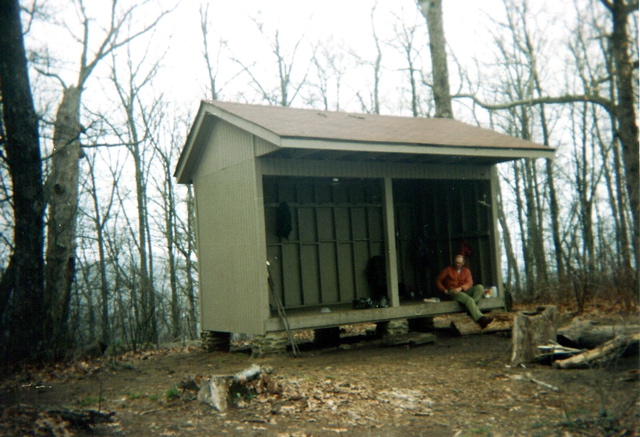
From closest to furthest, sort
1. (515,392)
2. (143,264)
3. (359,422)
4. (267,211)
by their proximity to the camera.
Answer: (359,422) → (515,392) → (267,211) → (143,264)

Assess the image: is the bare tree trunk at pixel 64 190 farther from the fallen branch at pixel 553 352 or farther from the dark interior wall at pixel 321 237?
the fallen branch at pixel 553 352

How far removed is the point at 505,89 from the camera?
91.4 ft

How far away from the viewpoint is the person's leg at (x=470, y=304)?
11.8 m

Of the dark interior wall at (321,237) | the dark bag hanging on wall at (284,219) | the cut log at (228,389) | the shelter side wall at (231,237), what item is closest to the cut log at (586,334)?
the cut log at (228,389)

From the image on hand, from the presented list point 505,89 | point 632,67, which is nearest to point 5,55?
point 632,67

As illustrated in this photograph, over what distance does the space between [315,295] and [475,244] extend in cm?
356

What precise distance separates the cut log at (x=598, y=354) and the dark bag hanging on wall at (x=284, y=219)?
226 inches

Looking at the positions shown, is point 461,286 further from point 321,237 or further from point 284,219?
point 284,219

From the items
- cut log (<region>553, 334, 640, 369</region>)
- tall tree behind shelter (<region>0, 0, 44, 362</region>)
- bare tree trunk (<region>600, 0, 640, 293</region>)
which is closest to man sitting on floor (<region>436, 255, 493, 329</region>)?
bare tree trunk (<region>600, 0, 640, 293</region>)

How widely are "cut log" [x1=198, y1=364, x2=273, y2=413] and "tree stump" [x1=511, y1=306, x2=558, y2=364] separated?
3.45 metres

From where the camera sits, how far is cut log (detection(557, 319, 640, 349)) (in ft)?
27.1

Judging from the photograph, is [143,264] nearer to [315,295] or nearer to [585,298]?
[315,295]

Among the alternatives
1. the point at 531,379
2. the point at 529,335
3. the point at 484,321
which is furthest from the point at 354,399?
the point at 484,321

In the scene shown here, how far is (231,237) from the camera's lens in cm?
1114
